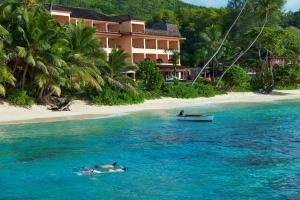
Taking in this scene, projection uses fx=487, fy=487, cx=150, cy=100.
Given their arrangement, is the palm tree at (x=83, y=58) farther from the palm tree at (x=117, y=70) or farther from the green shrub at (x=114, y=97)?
the green shrub at (x=114, y=97)

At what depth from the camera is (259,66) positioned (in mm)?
61438

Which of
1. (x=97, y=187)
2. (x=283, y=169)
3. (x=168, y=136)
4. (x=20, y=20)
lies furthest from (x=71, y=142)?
(x=20, y=20)

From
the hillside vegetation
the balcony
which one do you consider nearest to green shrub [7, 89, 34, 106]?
the balcony

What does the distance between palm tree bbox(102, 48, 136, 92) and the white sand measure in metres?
1.95

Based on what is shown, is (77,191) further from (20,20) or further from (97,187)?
(20,20)

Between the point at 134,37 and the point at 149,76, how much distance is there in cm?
1856

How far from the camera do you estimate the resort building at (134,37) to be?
61.1 m

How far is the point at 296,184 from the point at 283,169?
7.33 ft

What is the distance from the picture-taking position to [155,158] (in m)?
20.1

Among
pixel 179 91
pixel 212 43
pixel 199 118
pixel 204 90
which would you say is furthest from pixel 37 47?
pixel 212 43

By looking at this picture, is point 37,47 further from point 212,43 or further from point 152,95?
point 212,43

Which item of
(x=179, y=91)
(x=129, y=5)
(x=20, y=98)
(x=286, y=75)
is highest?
(x=129, y=5)

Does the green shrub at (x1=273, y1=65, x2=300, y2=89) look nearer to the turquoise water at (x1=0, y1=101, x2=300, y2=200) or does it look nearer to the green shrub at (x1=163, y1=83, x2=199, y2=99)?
the green shrub at (x1=163, y1=83, x2=199, y2=99)

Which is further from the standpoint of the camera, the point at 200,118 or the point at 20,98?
the point at 20,98
